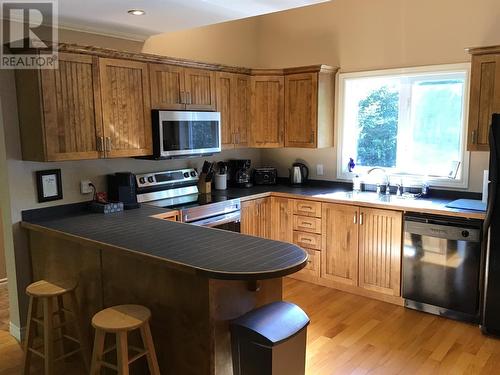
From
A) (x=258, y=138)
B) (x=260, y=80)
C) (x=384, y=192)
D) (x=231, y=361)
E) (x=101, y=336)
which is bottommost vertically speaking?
(x=231, y=361)

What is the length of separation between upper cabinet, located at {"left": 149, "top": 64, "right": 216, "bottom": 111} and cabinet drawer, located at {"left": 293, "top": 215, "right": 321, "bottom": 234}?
4.56ft

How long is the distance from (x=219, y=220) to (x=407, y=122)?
2.07 meters

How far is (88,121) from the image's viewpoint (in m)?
3.21

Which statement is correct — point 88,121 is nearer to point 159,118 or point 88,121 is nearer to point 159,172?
point 159,118

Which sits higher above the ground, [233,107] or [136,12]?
[136,12]

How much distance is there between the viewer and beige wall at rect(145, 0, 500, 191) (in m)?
3.80

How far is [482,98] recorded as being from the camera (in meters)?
3.41

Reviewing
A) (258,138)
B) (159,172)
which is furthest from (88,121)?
(258,138)

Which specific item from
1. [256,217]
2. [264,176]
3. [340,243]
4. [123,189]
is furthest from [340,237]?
[123,189]

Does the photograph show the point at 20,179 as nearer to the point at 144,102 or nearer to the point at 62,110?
the point at 62,110

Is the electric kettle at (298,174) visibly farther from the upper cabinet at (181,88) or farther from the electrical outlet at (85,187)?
the electrical outlet at (85,187)

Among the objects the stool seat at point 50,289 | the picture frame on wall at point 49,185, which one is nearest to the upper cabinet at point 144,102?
the picture frame on wall at point 49,185

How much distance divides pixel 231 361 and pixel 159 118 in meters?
2.13

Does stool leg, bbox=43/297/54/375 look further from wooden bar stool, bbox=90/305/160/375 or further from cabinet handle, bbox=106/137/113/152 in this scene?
cabinet handle, bbox=106/137/113/152
